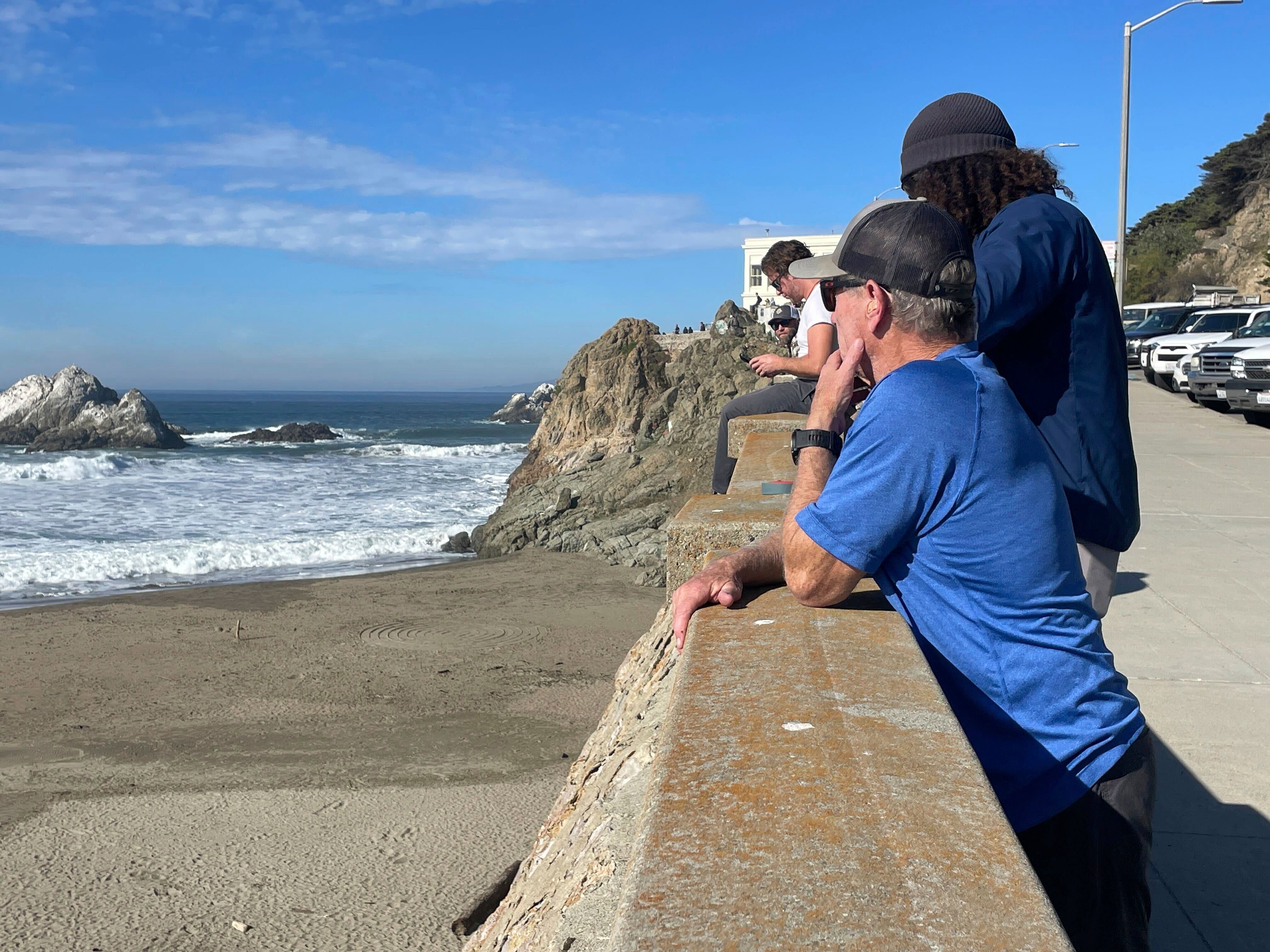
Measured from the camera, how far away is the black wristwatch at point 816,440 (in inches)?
94.7

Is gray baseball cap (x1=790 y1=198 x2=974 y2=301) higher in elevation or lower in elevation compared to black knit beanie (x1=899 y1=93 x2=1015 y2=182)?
lower

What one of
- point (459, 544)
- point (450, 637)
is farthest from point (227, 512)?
point (450, 637)

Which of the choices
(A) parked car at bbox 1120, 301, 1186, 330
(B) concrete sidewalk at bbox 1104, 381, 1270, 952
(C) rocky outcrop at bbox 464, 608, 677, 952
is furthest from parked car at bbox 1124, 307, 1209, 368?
(C) rocky outcrop at bbox 464, 608, 677, 952

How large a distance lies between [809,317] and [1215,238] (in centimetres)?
6720

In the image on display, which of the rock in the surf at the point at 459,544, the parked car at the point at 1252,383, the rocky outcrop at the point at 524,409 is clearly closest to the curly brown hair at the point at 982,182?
the parked car at the point at 1252,383

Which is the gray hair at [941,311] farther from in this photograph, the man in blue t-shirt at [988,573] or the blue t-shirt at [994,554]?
the blue t-shirt at [994,554]

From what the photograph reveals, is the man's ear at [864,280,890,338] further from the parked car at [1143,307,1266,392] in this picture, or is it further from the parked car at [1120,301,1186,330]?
the parked car at [1120,301,1186,330]

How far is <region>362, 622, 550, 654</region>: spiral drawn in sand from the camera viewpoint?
1058cm

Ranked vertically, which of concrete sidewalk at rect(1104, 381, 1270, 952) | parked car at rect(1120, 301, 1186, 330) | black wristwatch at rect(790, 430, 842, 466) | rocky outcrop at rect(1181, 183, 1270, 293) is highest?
rocky outcrop at rect(1181, 183, 1270, 293)

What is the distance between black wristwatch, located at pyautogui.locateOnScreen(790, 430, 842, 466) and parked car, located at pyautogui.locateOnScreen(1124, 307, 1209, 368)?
95.2 ft

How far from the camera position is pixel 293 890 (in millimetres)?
5211

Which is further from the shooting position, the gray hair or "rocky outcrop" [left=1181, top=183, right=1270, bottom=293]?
"rocky outcrop" [left=1181, top=183, right=1270, bottom=293]

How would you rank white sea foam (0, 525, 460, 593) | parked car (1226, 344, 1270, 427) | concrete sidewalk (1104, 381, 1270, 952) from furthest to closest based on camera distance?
1. parked car (1226, 344, 1270, 427)
2. white sea foam (0, 525, 460, 593)
3. concrete sidewalk (1104, 381, 1270, 952)

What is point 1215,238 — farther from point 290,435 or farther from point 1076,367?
point 1076,367
